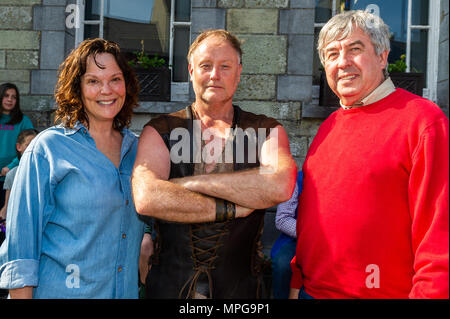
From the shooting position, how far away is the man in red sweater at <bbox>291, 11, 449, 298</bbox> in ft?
5.39

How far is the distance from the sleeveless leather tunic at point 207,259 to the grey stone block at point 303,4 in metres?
3.79

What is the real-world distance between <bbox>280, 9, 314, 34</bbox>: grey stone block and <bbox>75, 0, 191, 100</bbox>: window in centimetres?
149

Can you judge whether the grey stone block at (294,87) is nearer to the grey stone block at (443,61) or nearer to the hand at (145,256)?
the grey stone block at (443,61)

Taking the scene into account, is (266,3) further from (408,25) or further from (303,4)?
(408,25)

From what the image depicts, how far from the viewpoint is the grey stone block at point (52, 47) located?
18.0 ft

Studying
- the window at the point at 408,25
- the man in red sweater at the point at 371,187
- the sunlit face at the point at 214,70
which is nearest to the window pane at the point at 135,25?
the window at the point at 408,25

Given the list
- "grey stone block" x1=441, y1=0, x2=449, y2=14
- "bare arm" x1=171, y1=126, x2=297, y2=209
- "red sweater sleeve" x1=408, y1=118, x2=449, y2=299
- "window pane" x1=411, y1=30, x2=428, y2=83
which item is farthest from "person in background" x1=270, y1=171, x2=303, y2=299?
"grey stone block" x1=441, y1=0, x2=449, y2=14

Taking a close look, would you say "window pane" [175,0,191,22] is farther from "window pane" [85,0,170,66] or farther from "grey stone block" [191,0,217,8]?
"grey stone block" [191,0,217,8]

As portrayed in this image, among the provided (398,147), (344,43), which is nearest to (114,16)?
(344,43)

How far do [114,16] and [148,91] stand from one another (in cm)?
147

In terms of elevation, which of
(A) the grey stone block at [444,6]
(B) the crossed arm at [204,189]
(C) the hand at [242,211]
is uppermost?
(A) the grey stone block at [444,6]

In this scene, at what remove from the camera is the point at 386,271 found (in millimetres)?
1790

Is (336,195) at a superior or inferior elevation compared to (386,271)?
superior
